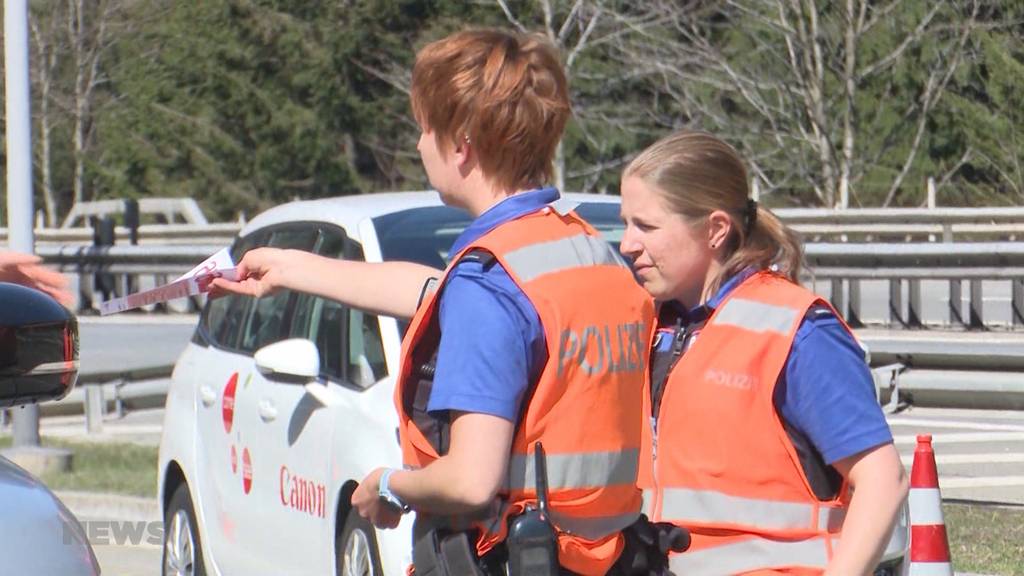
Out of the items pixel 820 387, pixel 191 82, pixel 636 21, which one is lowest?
pixel 191 82

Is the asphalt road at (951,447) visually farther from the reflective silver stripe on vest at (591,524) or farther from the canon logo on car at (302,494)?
the reflective silver stripe on vest at (591,524)

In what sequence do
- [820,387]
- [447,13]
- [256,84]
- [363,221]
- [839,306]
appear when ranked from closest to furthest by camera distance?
[820,387], [363,221], [839,306], [447,13], [256,84]

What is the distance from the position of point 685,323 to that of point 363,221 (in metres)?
3.30

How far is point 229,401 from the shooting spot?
680cm

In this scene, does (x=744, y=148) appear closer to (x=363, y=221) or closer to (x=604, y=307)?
(x=363, y=221)

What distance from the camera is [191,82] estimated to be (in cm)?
3769

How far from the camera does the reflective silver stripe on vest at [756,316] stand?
3.21 m

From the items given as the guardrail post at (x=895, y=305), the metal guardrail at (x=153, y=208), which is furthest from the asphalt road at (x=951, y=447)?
the metal guardrail at (x=153, y=208)

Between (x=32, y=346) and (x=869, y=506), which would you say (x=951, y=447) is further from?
(x=32, y=346)

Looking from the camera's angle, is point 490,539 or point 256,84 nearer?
point 490,539

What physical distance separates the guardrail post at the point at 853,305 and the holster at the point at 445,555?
46.4 ft

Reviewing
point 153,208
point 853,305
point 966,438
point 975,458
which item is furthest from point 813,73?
point 975,458

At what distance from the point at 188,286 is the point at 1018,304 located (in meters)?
14.1

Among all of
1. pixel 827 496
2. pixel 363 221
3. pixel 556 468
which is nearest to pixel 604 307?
pixel 556 468
